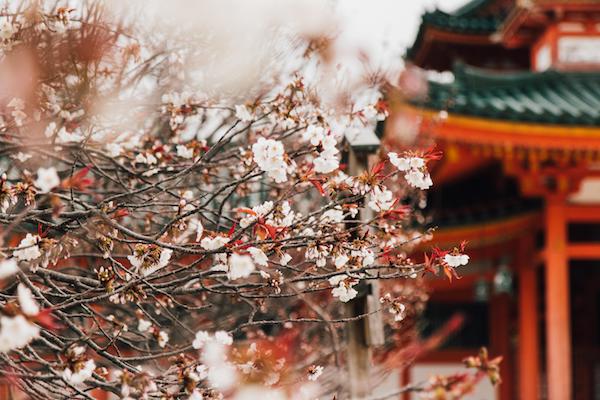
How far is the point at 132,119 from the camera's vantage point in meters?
4.62

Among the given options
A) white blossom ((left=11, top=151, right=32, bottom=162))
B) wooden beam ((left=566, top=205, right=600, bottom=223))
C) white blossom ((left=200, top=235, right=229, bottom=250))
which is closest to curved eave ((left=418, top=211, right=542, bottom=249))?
wooden beam ((left=566, top=205, right=600, bottom=223))

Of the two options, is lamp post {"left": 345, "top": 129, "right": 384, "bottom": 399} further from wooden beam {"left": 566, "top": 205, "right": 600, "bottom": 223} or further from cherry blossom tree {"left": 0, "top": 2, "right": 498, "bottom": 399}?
wooden beam {"left": 566, "top": 205, "right": 600, "bottom": 223}

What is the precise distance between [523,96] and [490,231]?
59.6 inches

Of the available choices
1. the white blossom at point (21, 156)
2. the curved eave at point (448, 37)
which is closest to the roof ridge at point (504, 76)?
the curved eave at point (448, 37)

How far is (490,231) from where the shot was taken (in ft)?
30.5

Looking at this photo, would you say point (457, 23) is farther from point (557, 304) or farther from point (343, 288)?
point (343, 288)

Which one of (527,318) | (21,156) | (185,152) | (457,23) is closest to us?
(21,156)

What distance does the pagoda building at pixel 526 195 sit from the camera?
26.2 feet

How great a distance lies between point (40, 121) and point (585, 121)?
5.48 metres

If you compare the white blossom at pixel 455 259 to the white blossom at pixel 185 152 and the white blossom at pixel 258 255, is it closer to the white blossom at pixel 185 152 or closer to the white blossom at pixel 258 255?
the white blossom at pixel 258 255

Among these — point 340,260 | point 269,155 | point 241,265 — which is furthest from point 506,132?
point 241,265

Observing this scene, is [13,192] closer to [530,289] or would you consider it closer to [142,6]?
[142,6]

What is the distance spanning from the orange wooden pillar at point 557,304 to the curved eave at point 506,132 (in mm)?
740

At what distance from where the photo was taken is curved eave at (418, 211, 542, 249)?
8.88m
